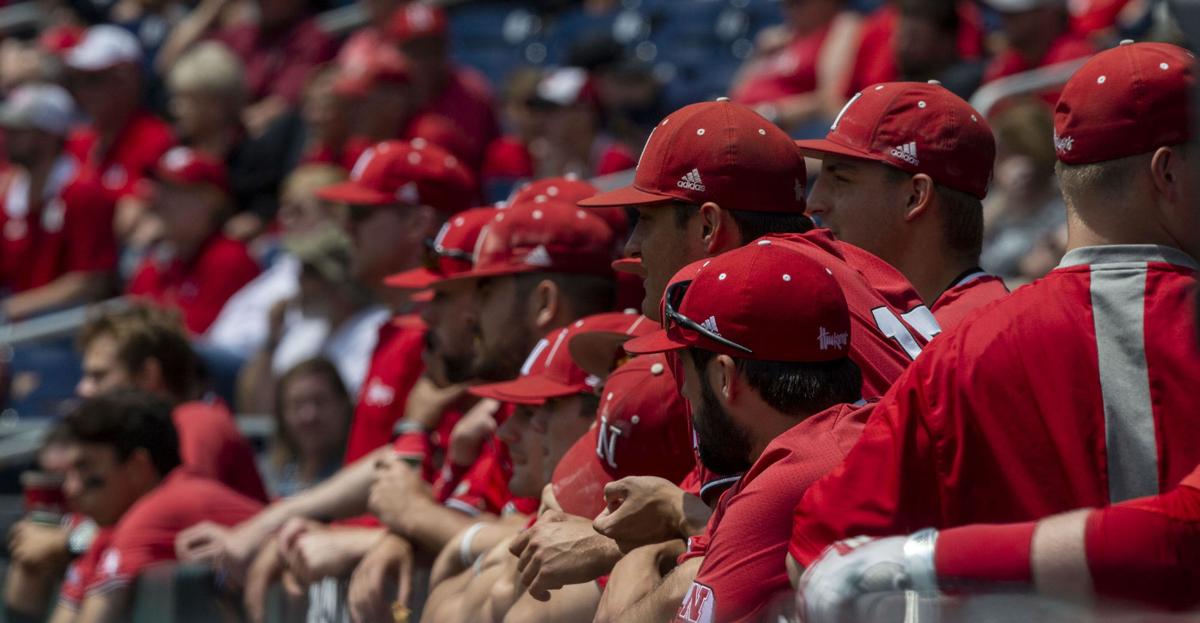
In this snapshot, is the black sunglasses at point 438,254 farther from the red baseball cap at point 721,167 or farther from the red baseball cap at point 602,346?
the red baseball cap at point 721,167

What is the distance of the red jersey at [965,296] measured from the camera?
353cm

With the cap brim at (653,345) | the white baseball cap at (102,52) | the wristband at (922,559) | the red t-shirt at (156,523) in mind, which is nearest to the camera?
the wristband at (922,559)

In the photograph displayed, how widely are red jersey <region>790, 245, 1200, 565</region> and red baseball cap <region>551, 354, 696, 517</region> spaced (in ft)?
3.09

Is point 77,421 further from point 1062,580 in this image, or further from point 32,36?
point 32,36

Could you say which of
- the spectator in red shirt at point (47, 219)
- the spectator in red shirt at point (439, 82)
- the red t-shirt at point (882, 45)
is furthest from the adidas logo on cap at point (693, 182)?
the spectator in red shirt at point (47, 219)

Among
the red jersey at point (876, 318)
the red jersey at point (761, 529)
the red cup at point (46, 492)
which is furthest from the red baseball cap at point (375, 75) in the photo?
the red jersey at point (761, 529)

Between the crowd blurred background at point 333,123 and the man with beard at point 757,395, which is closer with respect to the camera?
the man with beard at point 757,395

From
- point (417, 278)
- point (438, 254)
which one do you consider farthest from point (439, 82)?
point (438, 254)

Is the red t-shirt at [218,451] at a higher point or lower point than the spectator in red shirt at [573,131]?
lower

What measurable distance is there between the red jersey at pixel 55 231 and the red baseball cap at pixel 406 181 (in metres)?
3.88

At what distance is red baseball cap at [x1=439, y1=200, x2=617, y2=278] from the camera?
462 centimetres

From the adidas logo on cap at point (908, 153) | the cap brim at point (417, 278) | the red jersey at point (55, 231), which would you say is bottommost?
the red jersey at point (55, 231)

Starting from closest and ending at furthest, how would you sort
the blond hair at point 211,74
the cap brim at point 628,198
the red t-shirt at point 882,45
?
the cap brim at point 628,198, the red t-shirt at point 882,45, the blond hair at point 211,74

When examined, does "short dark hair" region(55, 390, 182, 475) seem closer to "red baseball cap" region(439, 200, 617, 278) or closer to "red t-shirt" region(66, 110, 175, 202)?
"red baseball cap" region(439, 200, 617, 278)
